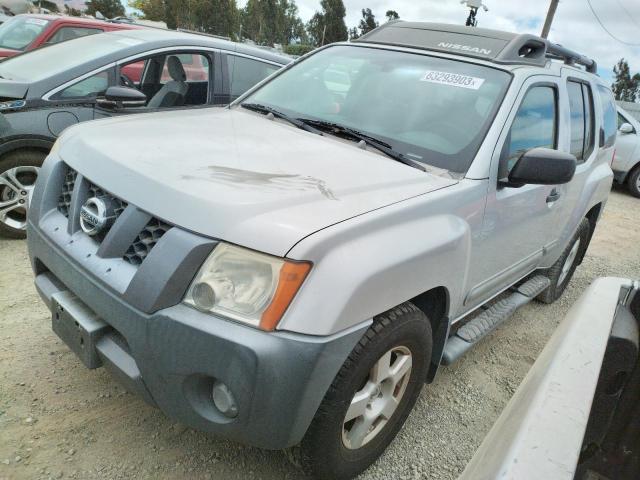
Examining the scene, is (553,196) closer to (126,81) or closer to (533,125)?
(533,125)

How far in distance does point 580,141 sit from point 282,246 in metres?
2.96

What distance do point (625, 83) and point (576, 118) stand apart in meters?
52.7

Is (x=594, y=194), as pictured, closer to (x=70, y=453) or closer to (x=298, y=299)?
(x=298, y=299)

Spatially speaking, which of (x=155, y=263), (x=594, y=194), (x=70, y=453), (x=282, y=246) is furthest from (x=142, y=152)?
(x=594, y=194)

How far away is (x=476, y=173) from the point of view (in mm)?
2361

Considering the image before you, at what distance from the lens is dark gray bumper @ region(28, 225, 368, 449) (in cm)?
157

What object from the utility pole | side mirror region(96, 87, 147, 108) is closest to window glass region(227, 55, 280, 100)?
side mirror region(96, 87, 147, 108)

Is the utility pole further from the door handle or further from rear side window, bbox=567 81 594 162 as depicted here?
the door handle

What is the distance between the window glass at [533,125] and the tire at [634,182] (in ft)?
27.6

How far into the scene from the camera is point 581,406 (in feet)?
3.86

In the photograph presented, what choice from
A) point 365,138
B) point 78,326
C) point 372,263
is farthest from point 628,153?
point 78,326

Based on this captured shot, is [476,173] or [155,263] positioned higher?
[476,173]

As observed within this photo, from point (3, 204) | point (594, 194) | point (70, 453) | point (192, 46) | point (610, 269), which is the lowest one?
point (610, 269)

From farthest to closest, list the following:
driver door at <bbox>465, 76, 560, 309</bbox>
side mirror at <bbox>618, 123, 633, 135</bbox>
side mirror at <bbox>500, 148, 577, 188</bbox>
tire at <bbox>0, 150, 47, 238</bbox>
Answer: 1. side mirror at <bbox>618, 123, 633, 135</bbox>
2. tire at <bbox>0, 150, 47, 238</bbox>
3. driver door at <bbox>465, 76, 560, 309</bbox>
4. side mirror at <bbox>500, 148, 577, 188</bbox>
